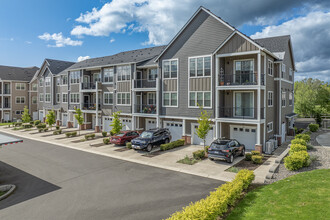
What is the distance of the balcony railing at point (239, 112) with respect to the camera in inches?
768

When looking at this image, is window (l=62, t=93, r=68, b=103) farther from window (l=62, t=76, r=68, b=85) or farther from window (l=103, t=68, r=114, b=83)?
window (l=103, t=68, r=114, b=83)

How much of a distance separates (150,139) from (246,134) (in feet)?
30.8

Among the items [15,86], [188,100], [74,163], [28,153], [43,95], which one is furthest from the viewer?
[15,86]

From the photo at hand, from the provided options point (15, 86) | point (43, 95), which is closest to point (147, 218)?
point (43, 95)

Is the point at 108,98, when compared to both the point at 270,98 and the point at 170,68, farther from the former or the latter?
the point at 270,98

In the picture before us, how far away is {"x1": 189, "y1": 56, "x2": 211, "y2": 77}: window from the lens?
21828 mm

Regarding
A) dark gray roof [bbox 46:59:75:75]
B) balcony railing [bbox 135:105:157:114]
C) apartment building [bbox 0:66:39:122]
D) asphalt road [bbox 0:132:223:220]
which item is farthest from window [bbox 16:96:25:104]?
asphalt road [bbox 0:132:223:220]

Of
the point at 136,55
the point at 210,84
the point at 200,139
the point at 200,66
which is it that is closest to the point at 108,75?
the point at 136,55

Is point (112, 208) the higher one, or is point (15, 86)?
point (15, 86)

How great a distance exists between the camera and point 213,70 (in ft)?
70.1

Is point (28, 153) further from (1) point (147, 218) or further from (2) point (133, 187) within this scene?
(1) point (147, 218)

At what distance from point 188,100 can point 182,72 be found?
3.23 metres

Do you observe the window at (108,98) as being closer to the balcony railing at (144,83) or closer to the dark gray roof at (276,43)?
the balcony railing at (144,83)

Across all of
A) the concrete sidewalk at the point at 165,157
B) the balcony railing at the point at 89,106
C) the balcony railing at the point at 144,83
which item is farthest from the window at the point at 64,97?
the balcony railing at the point at 144,83
